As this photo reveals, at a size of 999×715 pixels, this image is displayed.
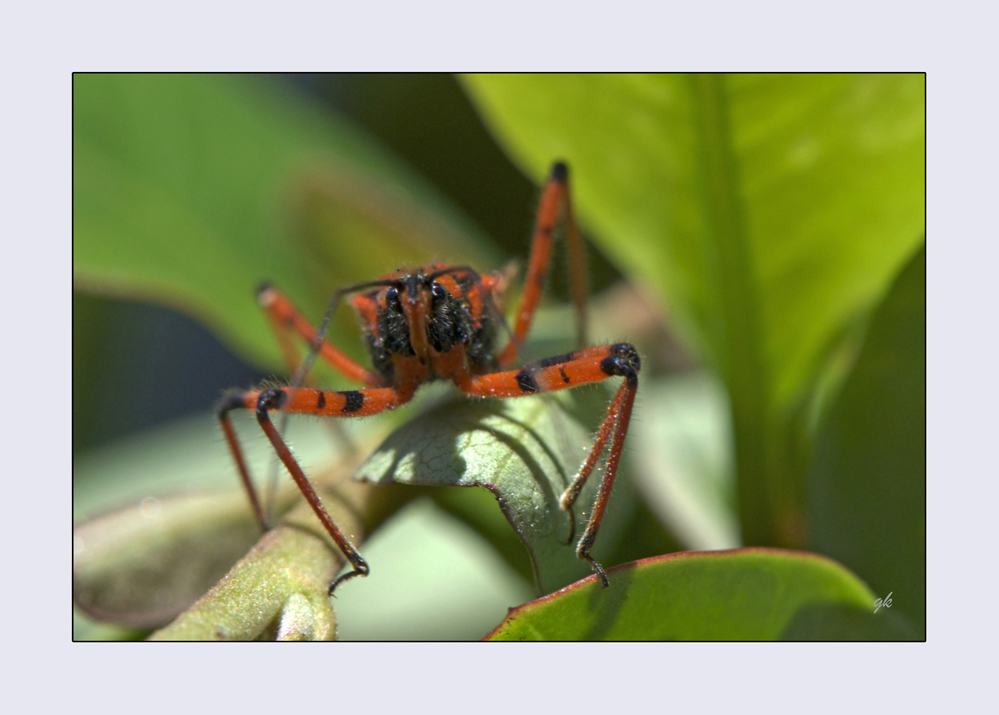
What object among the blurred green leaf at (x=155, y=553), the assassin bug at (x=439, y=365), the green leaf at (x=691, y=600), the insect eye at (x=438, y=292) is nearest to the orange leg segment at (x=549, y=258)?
the assassin bug at (x=439, y=365)

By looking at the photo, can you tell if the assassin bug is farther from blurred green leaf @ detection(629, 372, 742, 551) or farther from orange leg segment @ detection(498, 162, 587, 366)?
blurred green leaf @ detection(629, 372, 742, 551)

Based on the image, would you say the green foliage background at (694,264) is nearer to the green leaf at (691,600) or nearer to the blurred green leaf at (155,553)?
the green leaf at (691,600)

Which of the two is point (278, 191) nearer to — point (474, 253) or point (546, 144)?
point (474, 253)

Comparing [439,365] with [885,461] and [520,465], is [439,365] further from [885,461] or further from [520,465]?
[885,461]

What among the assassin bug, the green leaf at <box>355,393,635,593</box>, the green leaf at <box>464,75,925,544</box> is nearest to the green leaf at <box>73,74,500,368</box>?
the assassin bug

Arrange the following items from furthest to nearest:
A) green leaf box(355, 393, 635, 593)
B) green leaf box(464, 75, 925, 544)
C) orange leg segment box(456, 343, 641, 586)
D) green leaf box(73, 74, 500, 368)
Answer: green leaf box(73, 74, 500, 368)
green leaf box(464, 75, 925, 544)
orange leg segment box(456, 343, 641, 586)
green leaf box(355, 393, 635, 593)

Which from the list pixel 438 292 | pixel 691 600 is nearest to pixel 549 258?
pixel 438 292
